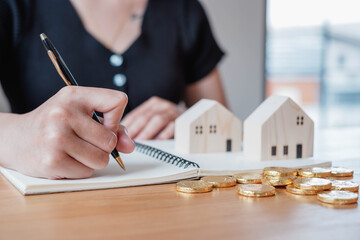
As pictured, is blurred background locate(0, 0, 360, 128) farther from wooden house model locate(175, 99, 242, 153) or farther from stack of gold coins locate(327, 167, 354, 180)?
stack of gold coins locate(327, 167, 354, 180)

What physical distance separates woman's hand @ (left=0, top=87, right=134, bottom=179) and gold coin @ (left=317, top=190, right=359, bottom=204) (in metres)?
0.31

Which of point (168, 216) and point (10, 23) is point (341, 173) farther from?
point (10, 23)

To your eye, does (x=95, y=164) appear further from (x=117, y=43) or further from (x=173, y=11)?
(x=173, y=11)

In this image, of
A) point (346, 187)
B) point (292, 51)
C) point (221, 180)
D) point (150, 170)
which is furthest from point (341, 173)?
point (292, 51)

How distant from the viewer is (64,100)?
2.06ft

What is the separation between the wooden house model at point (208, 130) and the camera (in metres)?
0.87

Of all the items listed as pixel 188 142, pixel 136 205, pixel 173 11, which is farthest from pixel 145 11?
pixel 136 205

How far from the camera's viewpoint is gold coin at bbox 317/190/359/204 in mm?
546

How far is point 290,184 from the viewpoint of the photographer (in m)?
0.64

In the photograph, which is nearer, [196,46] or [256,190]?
[256,190]

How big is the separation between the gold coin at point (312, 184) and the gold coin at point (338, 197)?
0.03 m

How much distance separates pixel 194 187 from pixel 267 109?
284 millimetres

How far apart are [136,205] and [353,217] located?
258mm

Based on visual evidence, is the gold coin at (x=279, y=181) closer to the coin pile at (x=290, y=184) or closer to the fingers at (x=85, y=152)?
the coin pile at (x=290, y=184)
